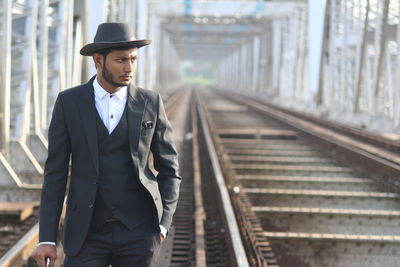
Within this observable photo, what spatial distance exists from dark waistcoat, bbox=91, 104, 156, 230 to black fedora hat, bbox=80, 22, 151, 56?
31cm

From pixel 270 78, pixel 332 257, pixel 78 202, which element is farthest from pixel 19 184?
pixel 270 78

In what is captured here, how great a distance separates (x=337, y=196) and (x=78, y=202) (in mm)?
4882

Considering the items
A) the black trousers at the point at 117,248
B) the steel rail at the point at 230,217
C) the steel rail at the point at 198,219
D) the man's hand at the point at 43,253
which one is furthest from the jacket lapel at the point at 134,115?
the steel rail at the point at 198,219

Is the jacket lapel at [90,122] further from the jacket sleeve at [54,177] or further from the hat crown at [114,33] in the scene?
the hat crown at [114,33]

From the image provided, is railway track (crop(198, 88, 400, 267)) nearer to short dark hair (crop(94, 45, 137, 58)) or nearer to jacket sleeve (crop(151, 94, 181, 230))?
jacket sleeve (crop(151, 94, 181, 230))

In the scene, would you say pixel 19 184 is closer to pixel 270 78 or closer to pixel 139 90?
pixel 139 90

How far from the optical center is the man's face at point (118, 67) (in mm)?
2266

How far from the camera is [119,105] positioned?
7.68 feet

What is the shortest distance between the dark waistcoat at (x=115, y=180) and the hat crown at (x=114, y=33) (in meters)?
0.34

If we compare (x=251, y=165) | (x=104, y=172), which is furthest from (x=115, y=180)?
(x=251, y=165)

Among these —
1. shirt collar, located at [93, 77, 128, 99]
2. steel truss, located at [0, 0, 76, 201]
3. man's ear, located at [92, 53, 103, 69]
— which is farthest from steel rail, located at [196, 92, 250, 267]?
steel truss, located at [0, 0, 76, 201]

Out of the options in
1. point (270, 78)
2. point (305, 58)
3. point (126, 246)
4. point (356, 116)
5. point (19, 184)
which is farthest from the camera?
point (270, 78)

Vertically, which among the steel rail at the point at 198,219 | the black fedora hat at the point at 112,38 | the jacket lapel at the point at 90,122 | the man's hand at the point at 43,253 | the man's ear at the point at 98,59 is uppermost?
the black fedora hat at the point at 112,38

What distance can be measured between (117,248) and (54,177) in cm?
43
